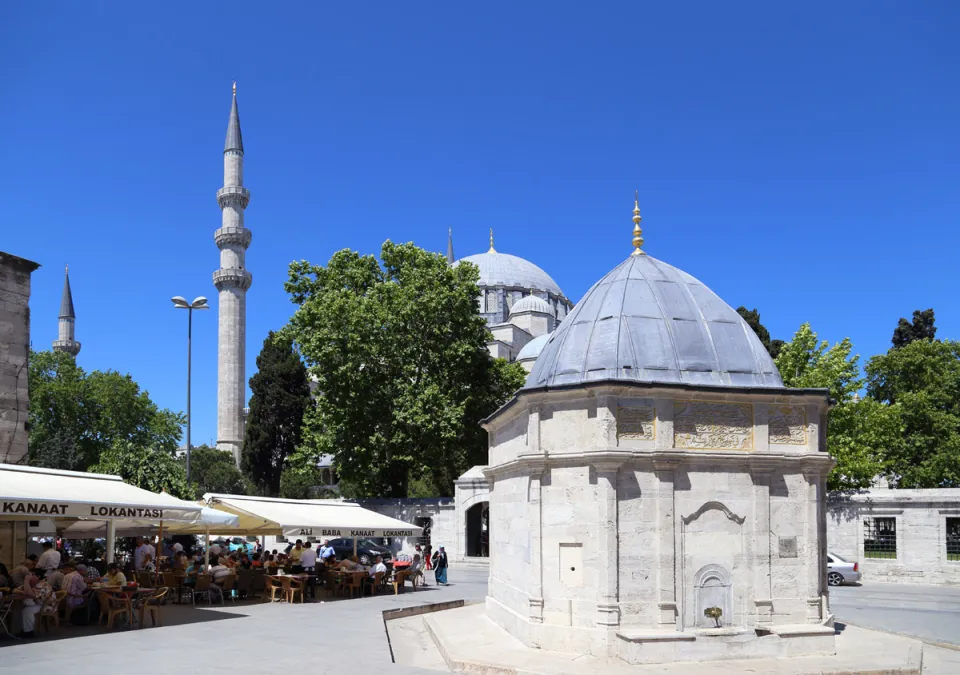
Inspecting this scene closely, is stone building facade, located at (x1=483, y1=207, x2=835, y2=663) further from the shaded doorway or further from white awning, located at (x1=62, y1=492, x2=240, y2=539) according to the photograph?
the shaded doorway

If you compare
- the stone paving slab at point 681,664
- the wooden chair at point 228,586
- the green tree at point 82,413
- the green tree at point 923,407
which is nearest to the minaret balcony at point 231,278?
the green tree at point 82,413

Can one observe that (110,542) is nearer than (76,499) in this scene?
No

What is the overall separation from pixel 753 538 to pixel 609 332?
365cm

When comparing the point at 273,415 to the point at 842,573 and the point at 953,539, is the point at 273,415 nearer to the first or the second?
the point at 842,573

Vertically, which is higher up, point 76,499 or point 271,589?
point 76,499

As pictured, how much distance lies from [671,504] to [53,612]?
385 inches

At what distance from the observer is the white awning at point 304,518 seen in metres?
18.4

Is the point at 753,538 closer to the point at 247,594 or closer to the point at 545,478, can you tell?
the point at 545,478

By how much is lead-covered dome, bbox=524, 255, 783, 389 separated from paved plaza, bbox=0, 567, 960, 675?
4.19m

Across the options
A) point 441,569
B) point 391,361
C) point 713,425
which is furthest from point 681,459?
point 391,361

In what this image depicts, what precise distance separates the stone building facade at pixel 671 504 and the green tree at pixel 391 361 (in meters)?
20.7

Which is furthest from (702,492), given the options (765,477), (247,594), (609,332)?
(247,594)

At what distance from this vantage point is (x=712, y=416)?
12.1m

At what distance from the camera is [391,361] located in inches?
1358
